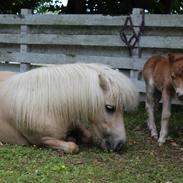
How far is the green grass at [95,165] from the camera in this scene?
4.36 m

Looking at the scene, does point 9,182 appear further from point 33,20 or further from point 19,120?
point 33,20

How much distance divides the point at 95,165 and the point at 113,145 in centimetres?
54

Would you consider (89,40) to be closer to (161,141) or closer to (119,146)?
(161,141)

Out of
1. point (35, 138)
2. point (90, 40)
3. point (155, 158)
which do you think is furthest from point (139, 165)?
point (90, 40)

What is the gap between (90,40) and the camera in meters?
8.46

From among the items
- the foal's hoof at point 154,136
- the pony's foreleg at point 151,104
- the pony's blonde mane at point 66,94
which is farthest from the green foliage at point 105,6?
the pony's blonde mane at point 66,94

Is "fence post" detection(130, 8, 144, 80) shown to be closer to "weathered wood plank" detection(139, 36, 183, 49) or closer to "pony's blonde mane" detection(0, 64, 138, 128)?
"weathered wood plank" detection(139, 36, 183, 49)

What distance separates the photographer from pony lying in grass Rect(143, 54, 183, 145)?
5.68 meters

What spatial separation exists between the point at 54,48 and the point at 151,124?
323 centimetres

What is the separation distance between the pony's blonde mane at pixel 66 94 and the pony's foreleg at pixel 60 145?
21cm

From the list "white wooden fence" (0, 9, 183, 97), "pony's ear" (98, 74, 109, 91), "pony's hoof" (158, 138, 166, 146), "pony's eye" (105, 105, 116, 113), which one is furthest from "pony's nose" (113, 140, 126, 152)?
"white wooden fence" (0, 9, 183, 97)

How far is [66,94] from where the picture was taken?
17.7 ft

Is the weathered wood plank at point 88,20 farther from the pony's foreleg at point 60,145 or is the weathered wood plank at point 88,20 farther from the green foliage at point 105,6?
the pony's foreleg at point 60,145

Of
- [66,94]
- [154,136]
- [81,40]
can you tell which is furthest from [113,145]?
[81,40]
